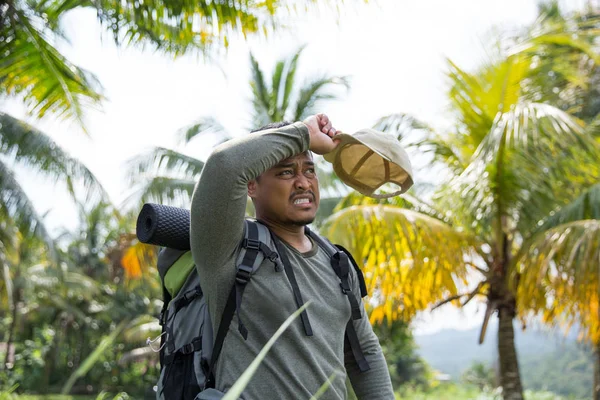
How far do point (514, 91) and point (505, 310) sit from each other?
2.47m

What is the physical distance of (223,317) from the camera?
1881mm

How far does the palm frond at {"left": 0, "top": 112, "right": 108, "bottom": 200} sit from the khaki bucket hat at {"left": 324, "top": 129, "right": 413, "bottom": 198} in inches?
342

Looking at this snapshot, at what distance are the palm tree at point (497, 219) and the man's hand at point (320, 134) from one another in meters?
5.09

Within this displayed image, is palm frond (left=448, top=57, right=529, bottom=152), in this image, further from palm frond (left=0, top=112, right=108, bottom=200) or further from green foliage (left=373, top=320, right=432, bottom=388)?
green foliage (left=373, top=320, right=432, bottom=388)

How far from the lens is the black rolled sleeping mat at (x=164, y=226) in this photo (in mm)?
2055

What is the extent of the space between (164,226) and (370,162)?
2.14 ft

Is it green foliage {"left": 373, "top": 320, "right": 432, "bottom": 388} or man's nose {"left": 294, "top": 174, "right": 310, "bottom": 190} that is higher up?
man's nose {"left": 294, "top": 174, "right": 310, "bottom": 190}

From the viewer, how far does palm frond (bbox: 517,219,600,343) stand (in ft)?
22.0

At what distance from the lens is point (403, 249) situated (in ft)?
24.7

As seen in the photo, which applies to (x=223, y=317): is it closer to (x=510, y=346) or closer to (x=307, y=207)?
(x=307, y=207)

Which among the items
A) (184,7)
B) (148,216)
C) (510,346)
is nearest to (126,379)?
(510,346)

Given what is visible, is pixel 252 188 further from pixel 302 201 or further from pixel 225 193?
pixel 225 193

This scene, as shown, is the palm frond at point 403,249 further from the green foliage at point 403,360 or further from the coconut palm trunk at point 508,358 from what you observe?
the green foliage at point 403,360

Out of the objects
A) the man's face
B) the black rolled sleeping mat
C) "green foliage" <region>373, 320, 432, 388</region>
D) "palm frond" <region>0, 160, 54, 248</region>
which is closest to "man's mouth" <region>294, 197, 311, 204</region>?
the man's face
